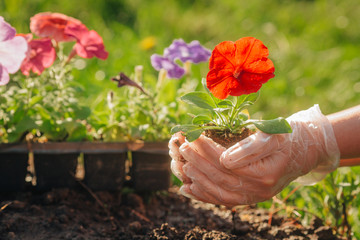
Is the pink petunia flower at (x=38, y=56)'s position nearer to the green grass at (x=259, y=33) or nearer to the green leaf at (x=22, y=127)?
the green leaf at (x=22, y=127)

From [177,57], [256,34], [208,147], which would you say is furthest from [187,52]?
[256,34]

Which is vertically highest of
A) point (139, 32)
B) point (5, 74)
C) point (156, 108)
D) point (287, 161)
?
point (139, 32)

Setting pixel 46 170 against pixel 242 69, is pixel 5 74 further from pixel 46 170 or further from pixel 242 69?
pixel 242 69

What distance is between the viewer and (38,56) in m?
1.92

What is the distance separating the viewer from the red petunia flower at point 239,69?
4.50 feet

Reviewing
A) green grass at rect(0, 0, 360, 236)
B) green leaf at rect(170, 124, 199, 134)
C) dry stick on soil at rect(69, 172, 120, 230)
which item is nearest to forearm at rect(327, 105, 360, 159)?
green leaf at rect(170, 124, 199, 134)

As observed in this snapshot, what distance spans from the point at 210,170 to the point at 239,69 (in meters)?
0.39

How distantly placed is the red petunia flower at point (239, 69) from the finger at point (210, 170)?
0.26 m

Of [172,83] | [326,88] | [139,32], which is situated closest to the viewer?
[172,83]

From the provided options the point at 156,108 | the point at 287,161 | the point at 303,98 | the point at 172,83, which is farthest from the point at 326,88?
the point at 287,161

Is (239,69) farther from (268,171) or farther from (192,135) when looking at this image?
(268,171)

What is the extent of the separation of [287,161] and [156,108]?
0.76 meters

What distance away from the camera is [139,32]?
473 centimetres

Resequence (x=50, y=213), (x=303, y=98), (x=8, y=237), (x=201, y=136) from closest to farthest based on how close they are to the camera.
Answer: (x=201, y=136) → (x=8, y=237) → (x=50, y=213) → (x=303, y=98)
